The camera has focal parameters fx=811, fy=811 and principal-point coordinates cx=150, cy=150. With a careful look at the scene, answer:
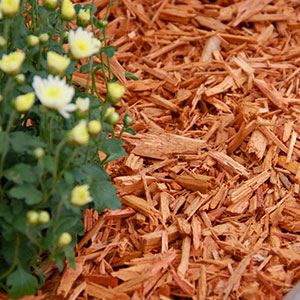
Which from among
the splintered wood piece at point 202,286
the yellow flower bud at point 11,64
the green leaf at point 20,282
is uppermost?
the yellow flower bud at point 11,64

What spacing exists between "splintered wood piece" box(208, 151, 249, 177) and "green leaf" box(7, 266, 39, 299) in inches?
30.8

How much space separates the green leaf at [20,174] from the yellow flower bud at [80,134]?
5.2 inches

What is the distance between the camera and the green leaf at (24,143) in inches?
75.6

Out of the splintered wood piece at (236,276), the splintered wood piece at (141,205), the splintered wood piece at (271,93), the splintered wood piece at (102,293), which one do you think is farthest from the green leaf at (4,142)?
the splintered wood piece at (271,93)

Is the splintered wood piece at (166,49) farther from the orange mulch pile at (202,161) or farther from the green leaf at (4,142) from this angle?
the green leaf at (4,142)

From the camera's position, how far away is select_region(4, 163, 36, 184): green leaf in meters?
1.87

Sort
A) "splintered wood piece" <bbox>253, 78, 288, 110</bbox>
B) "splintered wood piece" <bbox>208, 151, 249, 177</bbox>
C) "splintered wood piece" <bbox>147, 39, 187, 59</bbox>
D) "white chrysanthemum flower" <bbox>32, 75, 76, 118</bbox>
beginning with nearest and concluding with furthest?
"white chrysanthemum flower" <bbox>32, 75, 76, 118</bbox>, "splintered wood piece" <bbox>208, 151, 249, 177</bbox>, "splintered wood piece" <bbox>253, 78, 288, 110</bbox>, "splintered wood piece" <bbox>147, 39, 187, 59</bbox>

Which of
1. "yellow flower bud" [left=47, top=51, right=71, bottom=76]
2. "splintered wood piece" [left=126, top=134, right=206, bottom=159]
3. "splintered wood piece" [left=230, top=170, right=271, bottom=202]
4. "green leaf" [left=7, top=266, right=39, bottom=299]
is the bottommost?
Result: "splintered wood piece" [left=230, top=170, right=271, bottom=202]

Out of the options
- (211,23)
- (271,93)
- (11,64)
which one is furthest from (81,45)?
(211,23)

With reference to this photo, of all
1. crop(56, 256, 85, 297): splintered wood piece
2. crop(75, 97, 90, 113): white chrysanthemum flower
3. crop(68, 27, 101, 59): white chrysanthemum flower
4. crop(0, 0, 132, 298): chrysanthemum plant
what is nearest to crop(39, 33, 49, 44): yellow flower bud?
crop(0, 0, 132, 298): chrysanthemum plant

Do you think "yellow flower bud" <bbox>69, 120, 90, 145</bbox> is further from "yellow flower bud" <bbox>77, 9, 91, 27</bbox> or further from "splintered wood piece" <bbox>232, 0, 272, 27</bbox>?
"splintered wood piece" <bbox>232, 0, 272, 27</bbox>

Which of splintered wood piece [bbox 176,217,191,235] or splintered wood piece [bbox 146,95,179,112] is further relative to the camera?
splintered wood piece [bbox 146,95,179,112]

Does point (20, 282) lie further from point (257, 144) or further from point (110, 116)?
point (257, 144)

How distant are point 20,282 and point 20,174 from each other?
0.91ft
